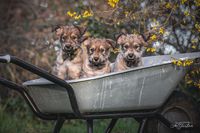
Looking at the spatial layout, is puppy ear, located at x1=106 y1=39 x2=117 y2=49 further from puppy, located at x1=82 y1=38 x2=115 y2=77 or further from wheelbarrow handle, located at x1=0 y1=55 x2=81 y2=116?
wheelbarrow handle, located at x1=0 y1=55 x2=81 y2=116

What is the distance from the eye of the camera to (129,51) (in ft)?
11.4

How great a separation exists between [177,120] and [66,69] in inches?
43.4

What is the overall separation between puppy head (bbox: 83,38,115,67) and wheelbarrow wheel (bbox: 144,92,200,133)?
0.77m

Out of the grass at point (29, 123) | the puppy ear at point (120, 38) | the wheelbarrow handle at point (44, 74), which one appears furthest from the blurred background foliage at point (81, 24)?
the wheelbarrow handle at point (44, 74)

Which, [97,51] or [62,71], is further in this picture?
[62,71]

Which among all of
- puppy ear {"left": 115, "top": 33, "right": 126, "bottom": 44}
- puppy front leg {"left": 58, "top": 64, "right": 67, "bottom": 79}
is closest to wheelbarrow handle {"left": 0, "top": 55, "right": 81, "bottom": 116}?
puppy front leg {"left": 58, "top": 64, "right": 67, "bottom": 79}

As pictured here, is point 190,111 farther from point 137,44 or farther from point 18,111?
point 18,111

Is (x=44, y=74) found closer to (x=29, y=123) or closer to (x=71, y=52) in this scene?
(x=71, y=52)

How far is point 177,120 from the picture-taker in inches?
147

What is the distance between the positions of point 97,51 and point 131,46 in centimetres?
30

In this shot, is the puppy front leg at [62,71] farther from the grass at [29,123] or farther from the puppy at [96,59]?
the grass at [29,123]

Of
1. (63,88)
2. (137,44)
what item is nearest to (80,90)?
(63,88)

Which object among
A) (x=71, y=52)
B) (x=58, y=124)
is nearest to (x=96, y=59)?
(x=71, y=52)
